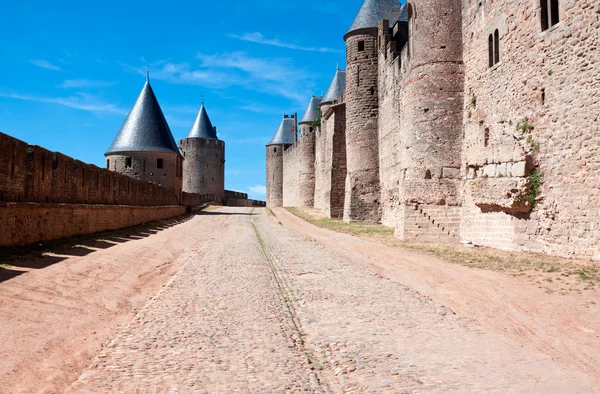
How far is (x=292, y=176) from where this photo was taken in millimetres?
46062

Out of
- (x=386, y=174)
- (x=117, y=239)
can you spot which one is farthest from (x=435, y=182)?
(x=117, y=239)

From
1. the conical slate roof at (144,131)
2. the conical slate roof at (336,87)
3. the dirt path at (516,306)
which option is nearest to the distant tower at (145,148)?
the conical slate roof at (144,131)

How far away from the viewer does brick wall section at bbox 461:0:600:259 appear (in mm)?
9391

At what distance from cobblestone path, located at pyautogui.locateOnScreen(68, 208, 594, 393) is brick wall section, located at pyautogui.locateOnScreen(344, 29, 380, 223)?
54.1 feet

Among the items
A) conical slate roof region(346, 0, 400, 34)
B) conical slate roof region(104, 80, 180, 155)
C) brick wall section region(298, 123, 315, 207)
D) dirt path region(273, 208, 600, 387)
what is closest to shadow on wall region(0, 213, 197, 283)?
dirt path region(273, 208, 600, 387)

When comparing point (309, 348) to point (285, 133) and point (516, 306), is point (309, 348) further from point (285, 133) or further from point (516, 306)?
point (285, 133)

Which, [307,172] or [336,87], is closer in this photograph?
[336,87]

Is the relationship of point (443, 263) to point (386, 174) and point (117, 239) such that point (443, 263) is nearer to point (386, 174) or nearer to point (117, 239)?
point (117, 239)

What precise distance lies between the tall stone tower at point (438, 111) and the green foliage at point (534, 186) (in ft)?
12.0

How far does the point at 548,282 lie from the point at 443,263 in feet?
8.51

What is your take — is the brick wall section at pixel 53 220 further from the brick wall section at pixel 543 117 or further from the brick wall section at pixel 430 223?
the brick wall section at pixel 543 117

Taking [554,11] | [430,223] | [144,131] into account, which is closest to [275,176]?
[144,131]

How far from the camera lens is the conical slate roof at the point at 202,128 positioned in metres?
54.7

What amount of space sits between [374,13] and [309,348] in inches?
882
